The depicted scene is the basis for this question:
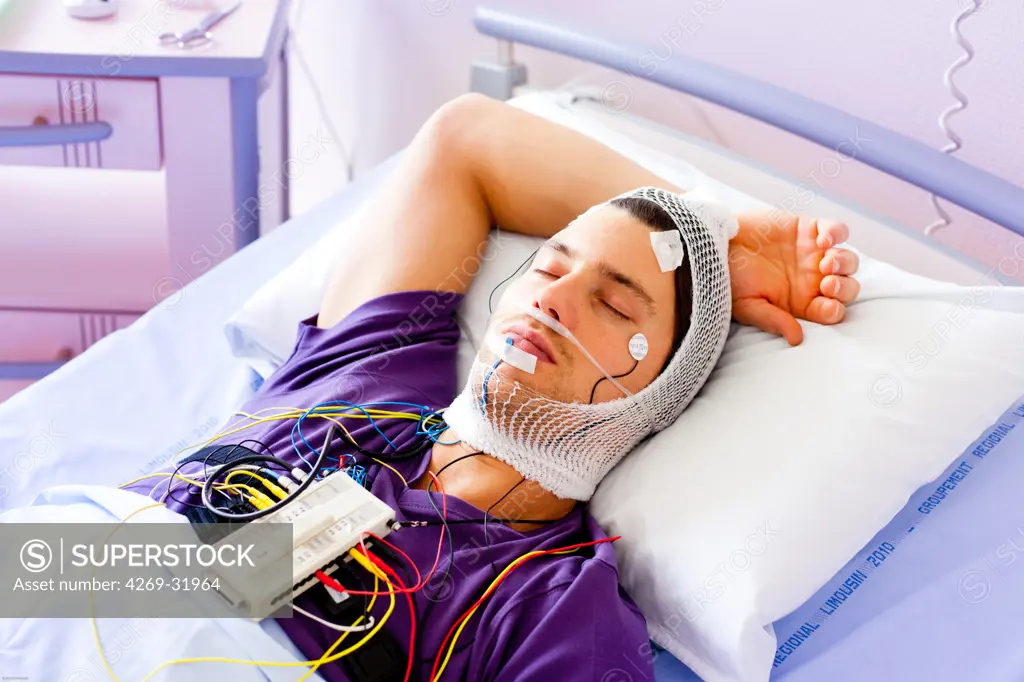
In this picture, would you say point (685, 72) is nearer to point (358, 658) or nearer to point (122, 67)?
point (122, 67)

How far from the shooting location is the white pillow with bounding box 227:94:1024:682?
111 cm

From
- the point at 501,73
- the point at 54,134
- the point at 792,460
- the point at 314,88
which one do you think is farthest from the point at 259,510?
the point at 314,88

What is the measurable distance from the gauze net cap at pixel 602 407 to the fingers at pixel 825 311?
0.12 m

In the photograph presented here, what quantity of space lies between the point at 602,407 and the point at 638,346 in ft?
0.29

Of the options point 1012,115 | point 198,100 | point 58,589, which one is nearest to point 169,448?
point 58,589

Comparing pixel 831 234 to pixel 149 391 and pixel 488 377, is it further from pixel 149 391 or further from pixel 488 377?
pixel 149 391

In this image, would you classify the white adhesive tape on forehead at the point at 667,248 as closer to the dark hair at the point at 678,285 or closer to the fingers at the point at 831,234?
the dark hair at the point at 678,285

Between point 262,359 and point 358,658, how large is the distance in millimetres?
660

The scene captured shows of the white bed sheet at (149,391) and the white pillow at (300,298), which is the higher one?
the white pillow at (300,298)

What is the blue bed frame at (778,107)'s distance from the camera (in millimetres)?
1407

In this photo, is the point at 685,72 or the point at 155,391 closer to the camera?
the point at 155,391

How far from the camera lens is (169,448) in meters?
1.43

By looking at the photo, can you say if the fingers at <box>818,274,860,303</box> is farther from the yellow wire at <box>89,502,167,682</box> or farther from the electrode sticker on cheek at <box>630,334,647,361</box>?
the yellow wire at <box>89,502,167,682</box>

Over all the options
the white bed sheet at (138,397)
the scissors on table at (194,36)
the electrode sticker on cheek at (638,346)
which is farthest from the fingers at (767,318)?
the scissors on table at (194,36)
